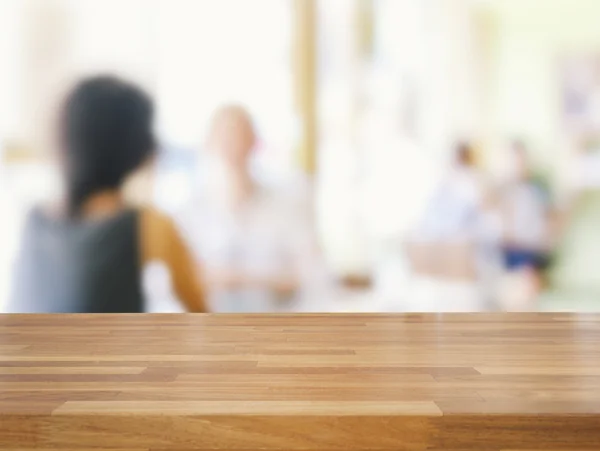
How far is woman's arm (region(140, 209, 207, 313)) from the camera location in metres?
1.66

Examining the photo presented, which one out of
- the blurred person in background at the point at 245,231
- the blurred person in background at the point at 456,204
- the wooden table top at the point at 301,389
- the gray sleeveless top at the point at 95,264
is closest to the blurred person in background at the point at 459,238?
the blurred person in background at the point at 456,204

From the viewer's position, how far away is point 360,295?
11.6 ft

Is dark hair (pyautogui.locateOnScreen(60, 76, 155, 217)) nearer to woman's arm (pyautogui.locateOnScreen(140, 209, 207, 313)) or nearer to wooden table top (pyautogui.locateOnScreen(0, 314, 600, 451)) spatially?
woman's arm (pyautogui.locateOnScreen(140, 209, 207, 313))

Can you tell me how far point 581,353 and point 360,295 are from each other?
9.41 ft

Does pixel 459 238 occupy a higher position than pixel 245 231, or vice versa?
pixel 245 231

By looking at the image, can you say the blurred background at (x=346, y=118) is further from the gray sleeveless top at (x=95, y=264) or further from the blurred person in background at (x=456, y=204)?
the gray sleeveless top at (x=95, y=264)

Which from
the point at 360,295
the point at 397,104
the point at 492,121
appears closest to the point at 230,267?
the point at 360,295

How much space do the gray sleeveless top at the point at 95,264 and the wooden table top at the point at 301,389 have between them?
1.02 m

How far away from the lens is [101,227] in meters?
1.84

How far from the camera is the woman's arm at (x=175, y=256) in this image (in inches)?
65.3

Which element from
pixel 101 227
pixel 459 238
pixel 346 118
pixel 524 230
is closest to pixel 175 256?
pixel 101 227

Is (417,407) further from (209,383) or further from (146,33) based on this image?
(146,33)

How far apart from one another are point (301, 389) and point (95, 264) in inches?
54.8

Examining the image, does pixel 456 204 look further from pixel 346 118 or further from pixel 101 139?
pixel 101 139
